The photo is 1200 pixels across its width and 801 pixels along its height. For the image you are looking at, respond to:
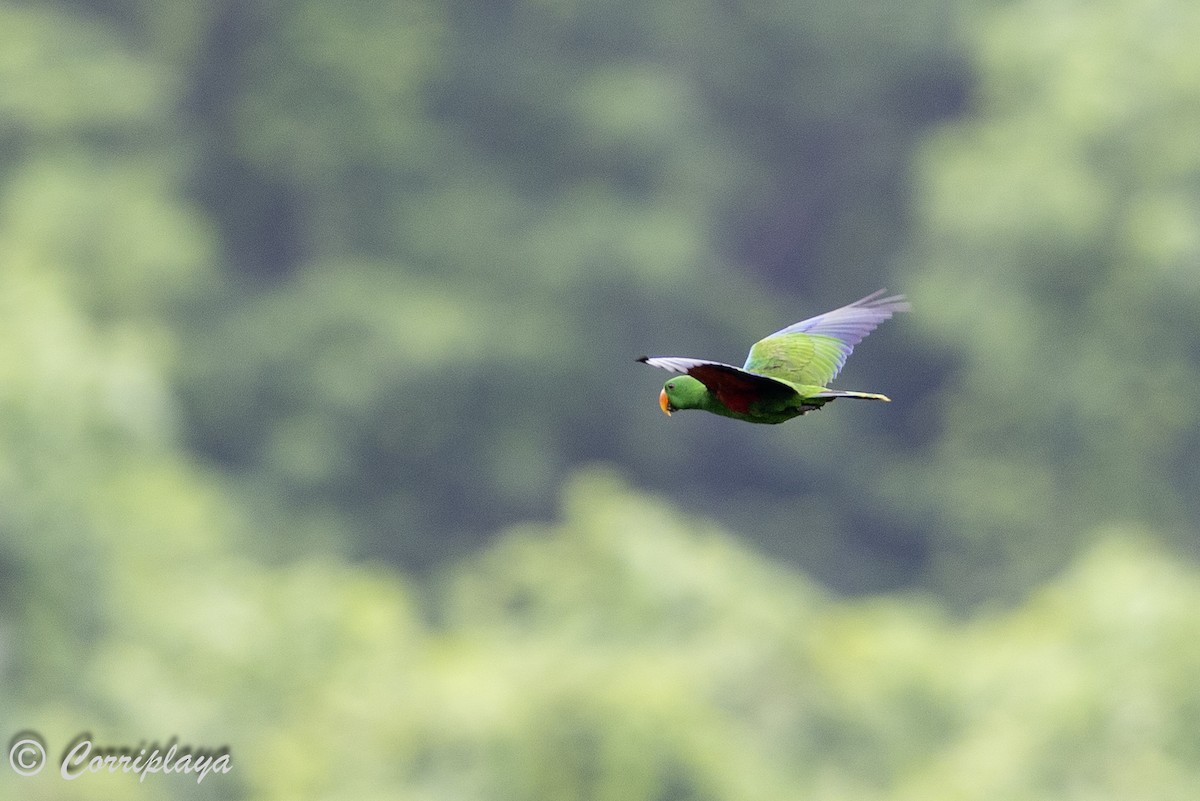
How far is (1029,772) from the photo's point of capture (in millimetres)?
12836

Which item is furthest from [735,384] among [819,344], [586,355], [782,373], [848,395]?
[586,355]

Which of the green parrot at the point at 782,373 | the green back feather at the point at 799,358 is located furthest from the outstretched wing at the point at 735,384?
the green back feather at the point at 799,358

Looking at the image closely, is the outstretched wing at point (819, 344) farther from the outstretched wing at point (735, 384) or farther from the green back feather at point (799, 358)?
the outstretched wing at point (735, 384)

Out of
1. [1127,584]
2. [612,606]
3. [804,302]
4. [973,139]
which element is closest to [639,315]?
[804,302]

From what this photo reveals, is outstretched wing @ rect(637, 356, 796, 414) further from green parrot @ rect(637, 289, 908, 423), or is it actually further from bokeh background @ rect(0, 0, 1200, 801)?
A: bokeh background @ rect(0, 0, 1200, 801)

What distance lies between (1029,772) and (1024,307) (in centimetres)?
1296

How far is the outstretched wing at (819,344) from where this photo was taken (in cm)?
464

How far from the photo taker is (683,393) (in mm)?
4312

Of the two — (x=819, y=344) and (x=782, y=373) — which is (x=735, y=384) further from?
(x=819, y=344)

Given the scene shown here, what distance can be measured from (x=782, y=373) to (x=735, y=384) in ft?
1.75

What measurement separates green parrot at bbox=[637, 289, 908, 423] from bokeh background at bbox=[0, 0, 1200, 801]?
9093mm

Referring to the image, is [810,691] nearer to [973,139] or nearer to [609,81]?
[973,139]

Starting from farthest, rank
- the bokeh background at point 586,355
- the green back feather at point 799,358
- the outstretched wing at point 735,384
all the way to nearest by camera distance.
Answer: the bokeh background at point 586,355
the green back feather at point 799,358
the outstretched wing at point 735,384

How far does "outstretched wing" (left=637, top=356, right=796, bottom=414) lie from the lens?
3.93 metres
